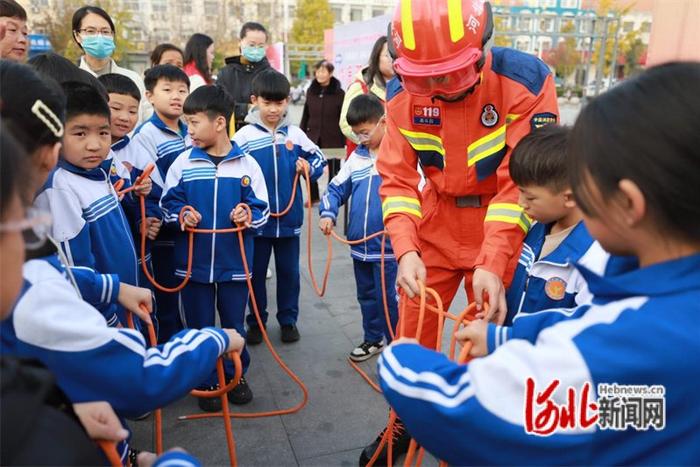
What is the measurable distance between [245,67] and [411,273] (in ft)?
12.3

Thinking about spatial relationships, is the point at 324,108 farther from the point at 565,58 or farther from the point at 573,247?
the point at 565,58

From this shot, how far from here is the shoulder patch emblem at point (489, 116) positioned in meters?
2.16

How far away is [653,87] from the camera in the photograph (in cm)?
100

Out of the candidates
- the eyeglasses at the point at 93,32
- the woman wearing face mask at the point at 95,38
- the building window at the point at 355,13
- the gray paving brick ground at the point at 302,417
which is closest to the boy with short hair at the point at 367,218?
the gray paving brick ground at the point at 302,417

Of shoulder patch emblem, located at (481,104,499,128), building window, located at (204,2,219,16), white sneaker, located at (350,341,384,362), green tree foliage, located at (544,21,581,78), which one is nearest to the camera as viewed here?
shoulder patch emblem, located at (481,104,499,128)

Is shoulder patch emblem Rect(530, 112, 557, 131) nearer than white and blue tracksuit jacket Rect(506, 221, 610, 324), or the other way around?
white and blue tracksuit jacket Rect(506, 221, 610, 324)

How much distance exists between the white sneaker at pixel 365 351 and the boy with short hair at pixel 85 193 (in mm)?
1543

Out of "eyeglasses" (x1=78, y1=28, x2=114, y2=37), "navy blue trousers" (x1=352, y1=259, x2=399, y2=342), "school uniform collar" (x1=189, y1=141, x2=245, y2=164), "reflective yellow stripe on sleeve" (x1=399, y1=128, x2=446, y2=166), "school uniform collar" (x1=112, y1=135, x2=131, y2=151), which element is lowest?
"navy blue trousers" (x1=352, y1=259, x2=399, y2=342)

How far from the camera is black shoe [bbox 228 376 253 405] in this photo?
9.70 ft

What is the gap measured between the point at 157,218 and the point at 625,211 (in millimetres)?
2590

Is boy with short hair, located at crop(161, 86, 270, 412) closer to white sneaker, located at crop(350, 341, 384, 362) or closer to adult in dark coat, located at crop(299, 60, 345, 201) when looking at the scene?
white sneaker, located at crop(350, 341, 384, 362)

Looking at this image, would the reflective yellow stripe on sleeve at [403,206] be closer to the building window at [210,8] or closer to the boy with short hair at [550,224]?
the boy with short hair at [550,224]

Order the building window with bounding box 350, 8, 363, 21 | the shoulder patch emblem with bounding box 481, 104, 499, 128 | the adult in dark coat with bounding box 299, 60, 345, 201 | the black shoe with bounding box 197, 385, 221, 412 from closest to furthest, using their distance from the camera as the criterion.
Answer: the shoulder patch emblem with bounding box 481, 104, 499, 128 → the black shoe with bounding box 197, 385, 221, 412 → the adult in dark coat with bounding box 299, 60, 345, 201 → the building window with bounding box 350, 8, 363, 21

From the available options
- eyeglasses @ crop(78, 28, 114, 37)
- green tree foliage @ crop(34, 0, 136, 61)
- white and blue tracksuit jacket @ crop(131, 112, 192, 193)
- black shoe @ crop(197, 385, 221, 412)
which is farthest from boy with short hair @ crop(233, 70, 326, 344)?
green tree foliage @ crop(34, 0, 136, 61)
